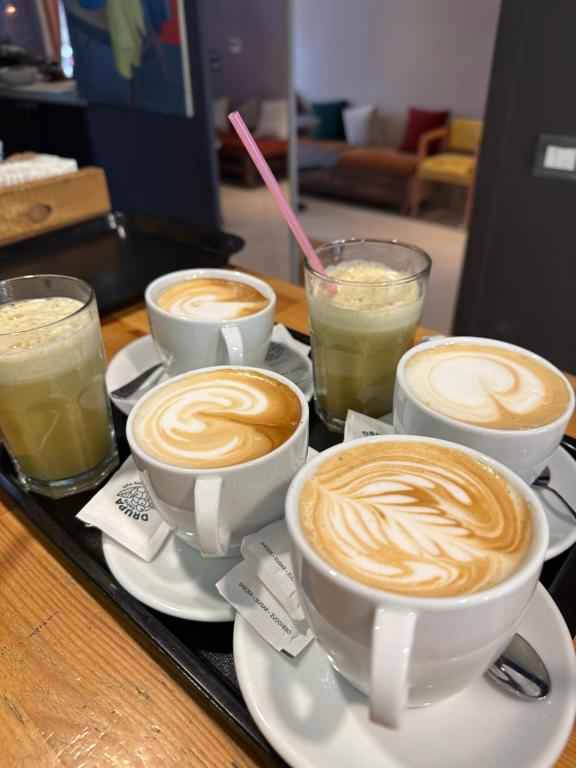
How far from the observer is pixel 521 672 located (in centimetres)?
49

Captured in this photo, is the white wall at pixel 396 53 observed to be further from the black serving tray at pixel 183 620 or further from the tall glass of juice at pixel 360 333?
the black serving tray at pixel 183 620

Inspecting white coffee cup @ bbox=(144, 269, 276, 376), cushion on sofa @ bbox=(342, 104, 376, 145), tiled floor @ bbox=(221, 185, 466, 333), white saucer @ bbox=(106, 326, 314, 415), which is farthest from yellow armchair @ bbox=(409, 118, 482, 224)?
white coffee cup @ bbox=(144, 269, 276, 376)

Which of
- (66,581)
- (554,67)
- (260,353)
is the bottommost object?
(66,581)

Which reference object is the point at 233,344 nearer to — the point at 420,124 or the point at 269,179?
the point at 269,179

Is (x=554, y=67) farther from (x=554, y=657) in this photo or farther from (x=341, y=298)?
(x=554, y=657)

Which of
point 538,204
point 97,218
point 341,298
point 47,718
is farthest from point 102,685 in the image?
point 538,204

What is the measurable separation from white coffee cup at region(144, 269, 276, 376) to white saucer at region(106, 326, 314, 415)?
0.21ft

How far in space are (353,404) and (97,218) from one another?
3.34 feet

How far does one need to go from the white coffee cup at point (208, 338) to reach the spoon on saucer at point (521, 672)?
0.49 metres

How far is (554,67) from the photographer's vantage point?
5.68 ft

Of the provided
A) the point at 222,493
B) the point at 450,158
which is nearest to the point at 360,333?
the point at 222,493

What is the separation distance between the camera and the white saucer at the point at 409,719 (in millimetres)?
441

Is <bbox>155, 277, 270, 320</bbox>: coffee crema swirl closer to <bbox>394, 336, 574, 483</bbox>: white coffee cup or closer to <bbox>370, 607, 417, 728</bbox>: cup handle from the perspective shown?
<bbox>394, 336, 574, 483</bbox>: white coffee cup

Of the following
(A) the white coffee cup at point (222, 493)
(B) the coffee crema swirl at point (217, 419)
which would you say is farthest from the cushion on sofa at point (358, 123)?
(A) the white coffee cup at point (222, 493)
